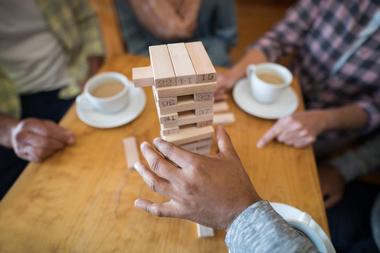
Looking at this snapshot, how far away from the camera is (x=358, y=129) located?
0.92 metres

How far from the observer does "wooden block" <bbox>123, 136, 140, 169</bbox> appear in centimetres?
64

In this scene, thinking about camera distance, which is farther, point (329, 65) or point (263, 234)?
point (329, 65)

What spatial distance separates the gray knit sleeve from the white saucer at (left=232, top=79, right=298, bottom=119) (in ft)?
1.14

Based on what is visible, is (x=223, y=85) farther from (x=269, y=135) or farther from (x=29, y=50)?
(x=29, y=50)

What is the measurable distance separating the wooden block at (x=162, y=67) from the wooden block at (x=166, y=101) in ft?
0.09

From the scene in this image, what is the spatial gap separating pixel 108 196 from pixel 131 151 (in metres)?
0.12

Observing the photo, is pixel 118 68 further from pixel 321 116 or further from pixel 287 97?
pixel 321 116

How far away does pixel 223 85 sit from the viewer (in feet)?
2.63

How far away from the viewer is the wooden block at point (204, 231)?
0.52 meters

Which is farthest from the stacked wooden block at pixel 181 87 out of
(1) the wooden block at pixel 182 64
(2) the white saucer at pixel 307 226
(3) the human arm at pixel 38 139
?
(3) the human arm at pixel 38 139

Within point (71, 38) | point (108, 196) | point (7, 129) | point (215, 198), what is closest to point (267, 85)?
point (215, 198)

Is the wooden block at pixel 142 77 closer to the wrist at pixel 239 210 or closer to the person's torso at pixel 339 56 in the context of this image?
the wrist at pixel 239 210

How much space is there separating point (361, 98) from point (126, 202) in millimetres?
932

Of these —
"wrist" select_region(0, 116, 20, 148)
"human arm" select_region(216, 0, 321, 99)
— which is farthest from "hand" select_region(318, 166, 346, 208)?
"wrist" select_region(0, 116, 20, 148)
